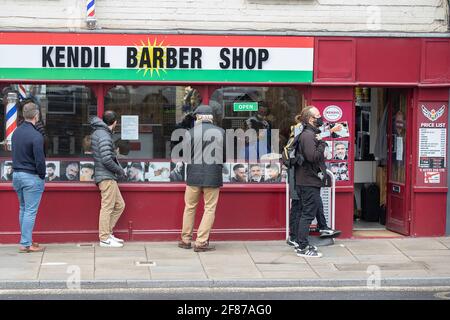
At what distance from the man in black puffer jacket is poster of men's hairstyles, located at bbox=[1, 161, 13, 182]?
2.49m

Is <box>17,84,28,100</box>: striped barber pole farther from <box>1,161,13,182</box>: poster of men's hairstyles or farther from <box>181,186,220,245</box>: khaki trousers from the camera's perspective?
<box>181,186,220,245</box>: khaki trousers

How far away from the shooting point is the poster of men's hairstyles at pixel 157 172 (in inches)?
459

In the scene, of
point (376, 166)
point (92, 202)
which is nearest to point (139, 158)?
point (92, 202)

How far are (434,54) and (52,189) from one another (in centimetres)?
565

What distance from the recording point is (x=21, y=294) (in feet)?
28.6

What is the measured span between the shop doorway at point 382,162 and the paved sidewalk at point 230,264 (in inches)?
33.5

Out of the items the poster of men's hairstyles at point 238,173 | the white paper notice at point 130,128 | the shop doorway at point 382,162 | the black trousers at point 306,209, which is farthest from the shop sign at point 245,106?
the shop doorway at point 382,162

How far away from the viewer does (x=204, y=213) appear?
35.9ft

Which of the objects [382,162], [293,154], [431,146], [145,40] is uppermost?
[145,40]

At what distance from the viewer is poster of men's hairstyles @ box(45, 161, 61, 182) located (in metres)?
11.5

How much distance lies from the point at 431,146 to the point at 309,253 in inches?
105

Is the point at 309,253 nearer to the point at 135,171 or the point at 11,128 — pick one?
the point at 135,171

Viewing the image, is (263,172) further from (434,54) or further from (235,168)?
(434,54)

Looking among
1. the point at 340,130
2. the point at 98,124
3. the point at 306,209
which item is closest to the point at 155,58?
the point at 98,124
